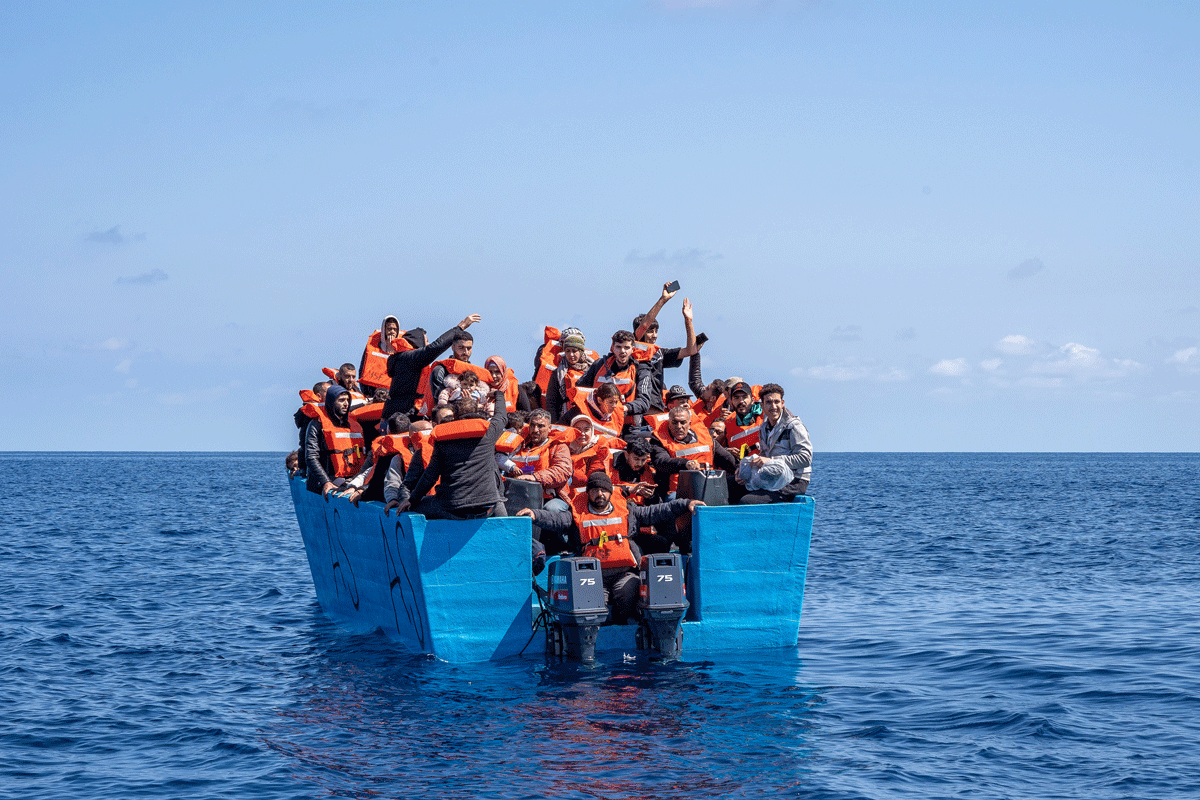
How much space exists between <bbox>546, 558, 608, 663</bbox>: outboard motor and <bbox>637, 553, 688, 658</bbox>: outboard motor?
1.52 feet

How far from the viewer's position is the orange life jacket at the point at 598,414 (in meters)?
13.6

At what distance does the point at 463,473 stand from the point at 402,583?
1868 millimetres

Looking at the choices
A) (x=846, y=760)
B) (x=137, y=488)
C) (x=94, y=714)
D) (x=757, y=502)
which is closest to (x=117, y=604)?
(x=94, y=714)

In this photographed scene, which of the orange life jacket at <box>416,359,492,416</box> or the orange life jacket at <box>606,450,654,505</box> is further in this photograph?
the orange life jacket at <box>416,359,492,416</box>

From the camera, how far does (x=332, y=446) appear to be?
16438 mm

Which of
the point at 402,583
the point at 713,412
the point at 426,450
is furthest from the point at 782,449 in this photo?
the point at 402,583

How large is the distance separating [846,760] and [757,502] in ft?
10.6

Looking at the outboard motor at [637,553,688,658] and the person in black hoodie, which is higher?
the person in black hoodie

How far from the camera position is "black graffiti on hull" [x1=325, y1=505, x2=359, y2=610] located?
1591 cm

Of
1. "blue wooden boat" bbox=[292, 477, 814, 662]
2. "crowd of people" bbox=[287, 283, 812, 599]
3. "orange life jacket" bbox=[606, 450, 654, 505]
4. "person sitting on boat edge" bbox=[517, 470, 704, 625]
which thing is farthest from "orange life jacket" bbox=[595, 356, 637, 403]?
"blue wooden boat" bbox=[292, 477, 814, 662]

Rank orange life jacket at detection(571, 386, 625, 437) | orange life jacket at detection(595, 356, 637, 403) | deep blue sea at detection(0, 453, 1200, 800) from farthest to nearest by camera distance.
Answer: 1. orange life jacket at detection(595, 356, 637, 403)
2. orange life jacket at detection(571, 386, 625, 437)
3. deep blue sea at detection(0, 453, 1200, 800)

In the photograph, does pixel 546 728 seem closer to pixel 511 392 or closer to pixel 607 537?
pixel 607 537

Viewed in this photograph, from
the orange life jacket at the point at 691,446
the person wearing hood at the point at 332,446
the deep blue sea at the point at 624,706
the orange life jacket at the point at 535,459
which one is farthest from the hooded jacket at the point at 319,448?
the orange life jacket at the point at 691,446

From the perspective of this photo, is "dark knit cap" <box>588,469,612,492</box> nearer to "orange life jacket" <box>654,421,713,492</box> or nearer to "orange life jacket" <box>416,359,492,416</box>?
"orange life jacket" <box>654,421,713,492</box>
